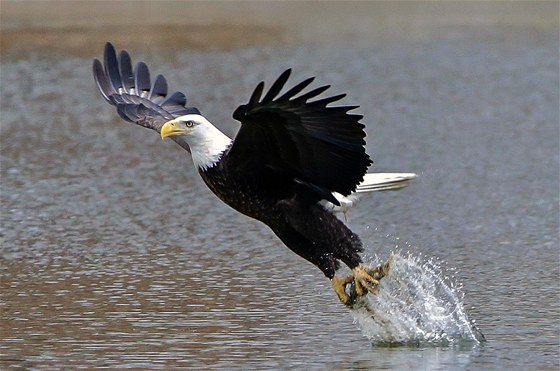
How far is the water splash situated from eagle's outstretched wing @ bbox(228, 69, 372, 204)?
1.67 feet

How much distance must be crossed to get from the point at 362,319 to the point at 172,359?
1.06 metres

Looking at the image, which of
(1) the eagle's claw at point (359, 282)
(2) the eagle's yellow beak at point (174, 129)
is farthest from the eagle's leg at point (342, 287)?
(2) the eagle's yellow beak at point (174, 129)

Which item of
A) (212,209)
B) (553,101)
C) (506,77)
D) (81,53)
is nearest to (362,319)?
(212,209)

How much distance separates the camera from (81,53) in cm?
1966

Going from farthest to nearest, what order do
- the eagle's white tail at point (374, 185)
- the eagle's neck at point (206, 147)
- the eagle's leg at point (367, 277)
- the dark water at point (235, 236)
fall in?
the eagle's white tail at point (374, 185), the eagle's leg at point (367, 277), the eagle's neck at point (206, 147), the dark water at point (235, 236)

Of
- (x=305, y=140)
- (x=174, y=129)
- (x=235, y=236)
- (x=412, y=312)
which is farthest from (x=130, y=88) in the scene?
(x=412, y=312)

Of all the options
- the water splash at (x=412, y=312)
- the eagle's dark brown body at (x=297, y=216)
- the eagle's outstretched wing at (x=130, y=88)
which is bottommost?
the water splash at (x=412, y=312)

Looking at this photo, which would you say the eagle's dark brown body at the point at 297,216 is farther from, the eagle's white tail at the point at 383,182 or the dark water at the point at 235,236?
the eagle's white tail at the point at 383,182

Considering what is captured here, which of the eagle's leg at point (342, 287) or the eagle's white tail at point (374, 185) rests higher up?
the eagle's white tail at point (374, 185)

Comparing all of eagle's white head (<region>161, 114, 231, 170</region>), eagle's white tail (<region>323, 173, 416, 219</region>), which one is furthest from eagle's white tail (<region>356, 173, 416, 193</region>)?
eagle's white head (<region>161, 114, 231, 170</region>)

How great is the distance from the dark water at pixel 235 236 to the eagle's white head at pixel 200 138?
0.82m

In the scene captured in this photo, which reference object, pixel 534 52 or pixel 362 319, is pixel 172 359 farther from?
pixel 534 52

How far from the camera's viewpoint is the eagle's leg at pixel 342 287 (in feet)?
22.9

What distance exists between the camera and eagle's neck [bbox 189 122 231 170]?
6766mm
